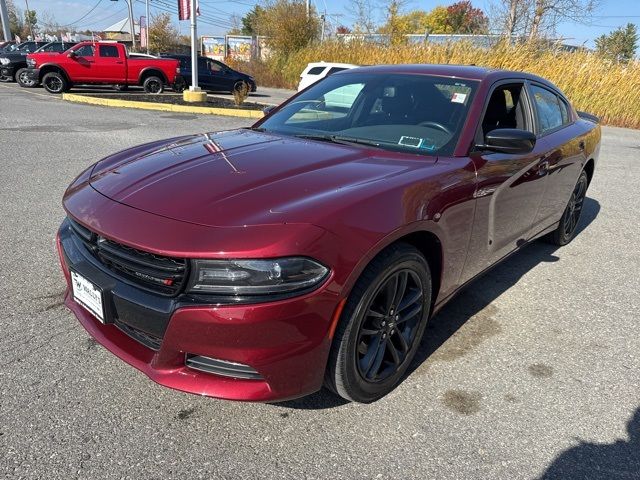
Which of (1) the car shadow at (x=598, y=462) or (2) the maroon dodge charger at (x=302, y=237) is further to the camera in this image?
(1) the car shadow at (x=598, y=462)

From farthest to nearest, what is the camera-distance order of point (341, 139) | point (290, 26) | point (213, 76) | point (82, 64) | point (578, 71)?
point (290, 26)
point (213, 76)
point (82, 64)
point (578, 71)
point (341, 139)

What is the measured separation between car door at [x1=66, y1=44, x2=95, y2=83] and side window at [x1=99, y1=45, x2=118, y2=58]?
0.30m

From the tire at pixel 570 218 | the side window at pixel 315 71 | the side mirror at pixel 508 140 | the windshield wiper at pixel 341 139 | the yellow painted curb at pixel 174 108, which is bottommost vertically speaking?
the tire at pixel 570 218

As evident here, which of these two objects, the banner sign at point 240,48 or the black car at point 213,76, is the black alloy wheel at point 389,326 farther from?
the banner sign at point 240,48

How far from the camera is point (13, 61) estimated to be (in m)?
20.8

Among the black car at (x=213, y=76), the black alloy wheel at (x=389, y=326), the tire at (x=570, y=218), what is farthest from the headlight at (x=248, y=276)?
the black car at (x=213, y=76)

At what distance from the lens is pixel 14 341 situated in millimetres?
2689

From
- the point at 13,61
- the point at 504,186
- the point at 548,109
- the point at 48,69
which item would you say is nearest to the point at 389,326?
the point at 504,186

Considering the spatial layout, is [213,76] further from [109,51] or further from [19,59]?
[19,59]

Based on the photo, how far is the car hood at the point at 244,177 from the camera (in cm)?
198

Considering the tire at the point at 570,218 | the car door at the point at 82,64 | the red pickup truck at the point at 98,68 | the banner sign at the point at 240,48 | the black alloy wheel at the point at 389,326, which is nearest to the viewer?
the black alloy wheel at the point at 389,326

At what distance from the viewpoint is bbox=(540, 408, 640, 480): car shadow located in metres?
2.04

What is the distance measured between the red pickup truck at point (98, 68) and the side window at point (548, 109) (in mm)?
17003

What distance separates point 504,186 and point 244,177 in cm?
165
